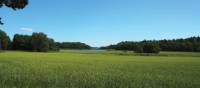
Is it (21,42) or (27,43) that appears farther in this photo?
(27,43)

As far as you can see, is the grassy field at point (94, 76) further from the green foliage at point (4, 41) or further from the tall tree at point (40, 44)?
the tall tree at point (40, 44)

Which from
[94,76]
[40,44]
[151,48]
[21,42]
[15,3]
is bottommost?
[94,76]

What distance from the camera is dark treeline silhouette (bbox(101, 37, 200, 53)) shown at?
5859 inches

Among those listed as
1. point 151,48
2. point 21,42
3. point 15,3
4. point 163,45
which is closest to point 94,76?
point 15,3

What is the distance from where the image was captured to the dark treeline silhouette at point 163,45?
149m

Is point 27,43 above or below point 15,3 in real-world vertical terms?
above

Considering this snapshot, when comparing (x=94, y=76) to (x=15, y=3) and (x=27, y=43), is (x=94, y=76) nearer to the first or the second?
(x=15, y=3)

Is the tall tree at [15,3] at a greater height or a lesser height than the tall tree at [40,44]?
lesser

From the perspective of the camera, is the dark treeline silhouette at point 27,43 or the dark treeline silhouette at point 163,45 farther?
the dark treeline silhouette at point 27,43

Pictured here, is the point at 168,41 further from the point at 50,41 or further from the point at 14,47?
the point at 14,47

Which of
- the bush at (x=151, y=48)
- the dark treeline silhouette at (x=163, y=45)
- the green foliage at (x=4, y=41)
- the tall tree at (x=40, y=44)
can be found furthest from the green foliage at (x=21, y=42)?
the bush at (x=151, y=48)

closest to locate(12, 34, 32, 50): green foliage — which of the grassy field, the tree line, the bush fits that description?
the tree line

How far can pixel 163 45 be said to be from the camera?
177625mm

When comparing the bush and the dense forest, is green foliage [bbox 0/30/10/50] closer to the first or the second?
the dense forest
